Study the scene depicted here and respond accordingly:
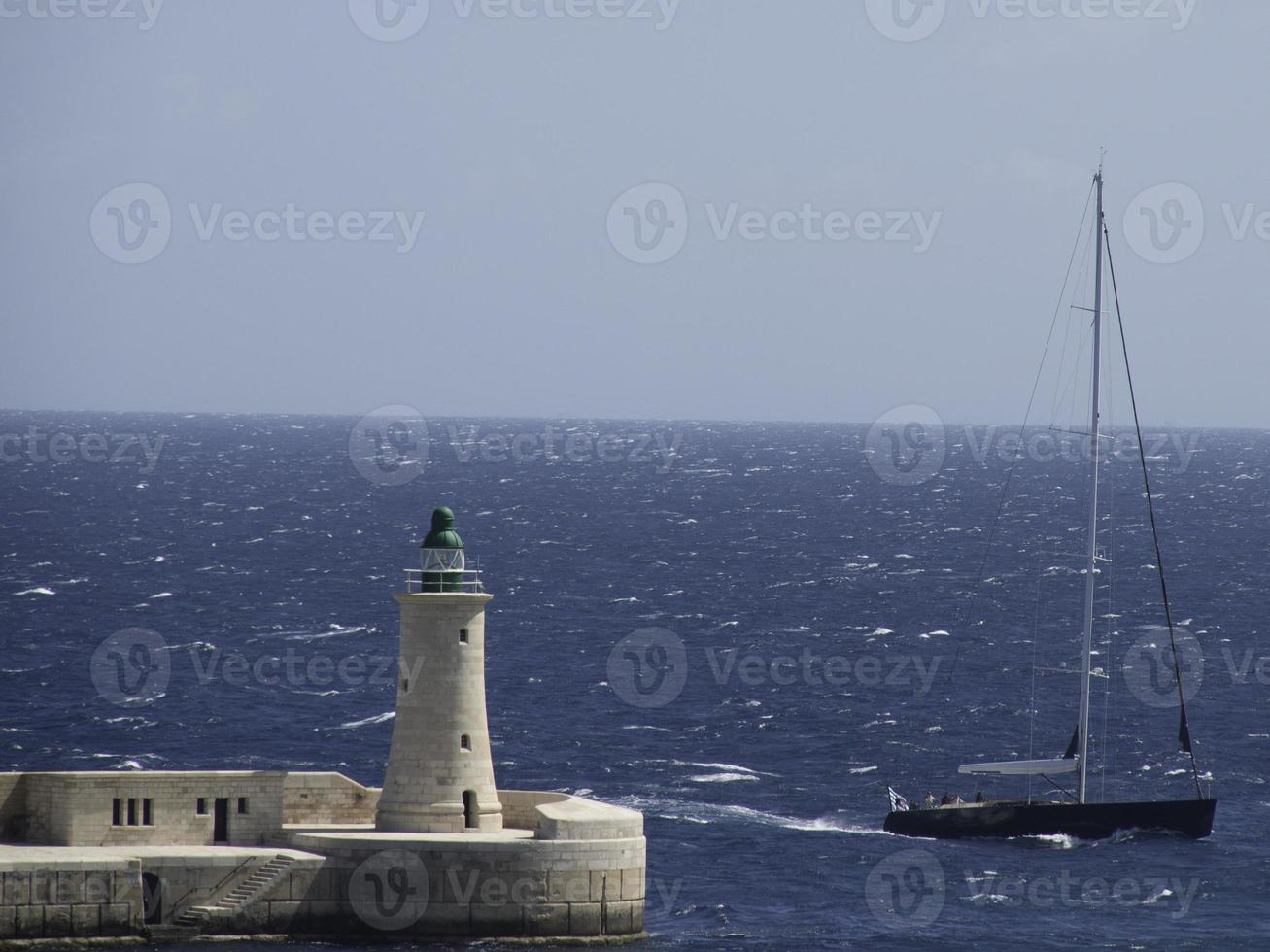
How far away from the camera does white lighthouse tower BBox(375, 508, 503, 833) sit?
44.3 metres

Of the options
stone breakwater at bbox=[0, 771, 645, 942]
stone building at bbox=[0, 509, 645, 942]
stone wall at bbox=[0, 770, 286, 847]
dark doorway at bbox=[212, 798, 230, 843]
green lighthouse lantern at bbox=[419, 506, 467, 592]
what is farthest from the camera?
green lighthouse lantern at bbox=[419, 506, 467, 592]

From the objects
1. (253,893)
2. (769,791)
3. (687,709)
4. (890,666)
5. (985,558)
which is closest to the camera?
(253,893)

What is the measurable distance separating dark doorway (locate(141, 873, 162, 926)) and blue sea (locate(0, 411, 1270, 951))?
10.0 metres

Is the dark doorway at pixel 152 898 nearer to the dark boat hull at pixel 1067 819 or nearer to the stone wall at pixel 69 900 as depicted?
the stone wall at pixel 69 900

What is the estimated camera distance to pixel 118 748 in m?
68.2

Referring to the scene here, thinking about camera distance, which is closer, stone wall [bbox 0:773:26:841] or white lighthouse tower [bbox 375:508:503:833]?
stone wall [bbox 0:773:26:841]

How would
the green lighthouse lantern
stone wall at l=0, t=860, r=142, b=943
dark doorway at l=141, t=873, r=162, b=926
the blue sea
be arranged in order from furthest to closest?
1. the blue sea
2. the green lighthouse lantern
3. dark doorway at l=141, t=873, r=162, b=926
4. stone wall at l=0, t=860, r=142, b=943

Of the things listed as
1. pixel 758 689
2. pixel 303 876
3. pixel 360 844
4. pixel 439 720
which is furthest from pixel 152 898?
pixel 758 689

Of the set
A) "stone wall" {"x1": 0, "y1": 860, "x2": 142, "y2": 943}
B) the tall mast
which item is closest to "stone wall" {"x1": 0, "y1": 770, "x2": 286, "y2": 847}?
"stone wall" {"x1": 0, "y1": 860, "x2": 142, "y2": 943}

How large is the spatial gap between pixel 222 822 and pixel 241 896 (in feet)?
8.22

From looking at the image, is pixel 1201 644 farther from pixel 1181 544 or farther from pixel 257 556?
pixel 257 556

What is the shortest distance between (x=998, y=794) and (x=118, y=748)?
28613mm

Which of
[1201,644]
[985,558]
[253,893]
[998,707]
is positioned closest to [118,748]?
[253,893]

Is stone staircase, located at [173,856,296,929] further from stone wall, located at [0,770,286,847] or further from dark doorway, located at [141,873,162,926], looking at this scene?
stone wall, located at [0,770,286,847]
